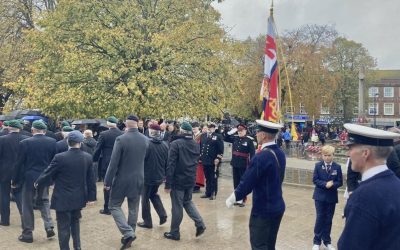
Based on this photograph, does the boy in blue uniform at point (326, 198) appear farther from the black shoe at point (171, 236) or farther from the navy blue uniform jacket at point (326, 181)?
the black shoe at point (171, 236)

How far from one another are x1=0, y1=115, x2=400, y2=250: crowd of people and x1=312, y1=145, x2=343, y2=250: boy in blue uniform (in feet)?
0.05

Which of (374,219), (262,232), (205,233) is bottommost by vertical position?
(205,233)

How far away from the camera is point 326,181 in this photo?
21.3ft

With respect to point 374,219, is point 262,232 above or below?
below

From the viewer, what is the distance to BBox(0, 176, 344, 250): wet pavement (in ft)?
22.0

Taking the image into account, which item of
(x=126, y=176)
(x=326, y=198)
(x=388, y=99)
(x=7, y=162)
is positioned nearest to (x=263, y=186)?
(x=326, y=198)

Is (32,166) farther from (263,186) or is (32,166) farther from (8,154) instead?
(263,186)

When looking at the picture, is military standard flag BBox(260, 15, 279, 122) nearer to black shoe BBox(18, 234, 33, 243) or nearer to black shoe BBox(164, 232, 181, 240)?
black shoe BBox(164, 232, 181, 240)

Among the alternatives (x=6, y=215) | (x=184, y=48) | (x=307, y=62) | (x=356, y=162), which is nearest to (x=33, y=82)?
(x=184, y=48)

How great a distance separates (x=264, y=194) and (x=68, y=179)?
2815mm

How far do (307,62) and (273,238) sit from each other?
3379 centimetres

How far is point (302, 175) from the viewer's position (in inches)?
600

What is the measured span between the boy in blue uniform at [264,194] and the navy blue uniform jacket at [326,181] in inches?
69.8

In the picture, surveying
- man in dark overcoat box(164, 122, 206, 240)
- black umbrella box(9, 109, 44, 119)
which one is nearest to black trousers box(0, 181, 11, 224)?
man in dark overcoat box(164, 122, 206, 240)
